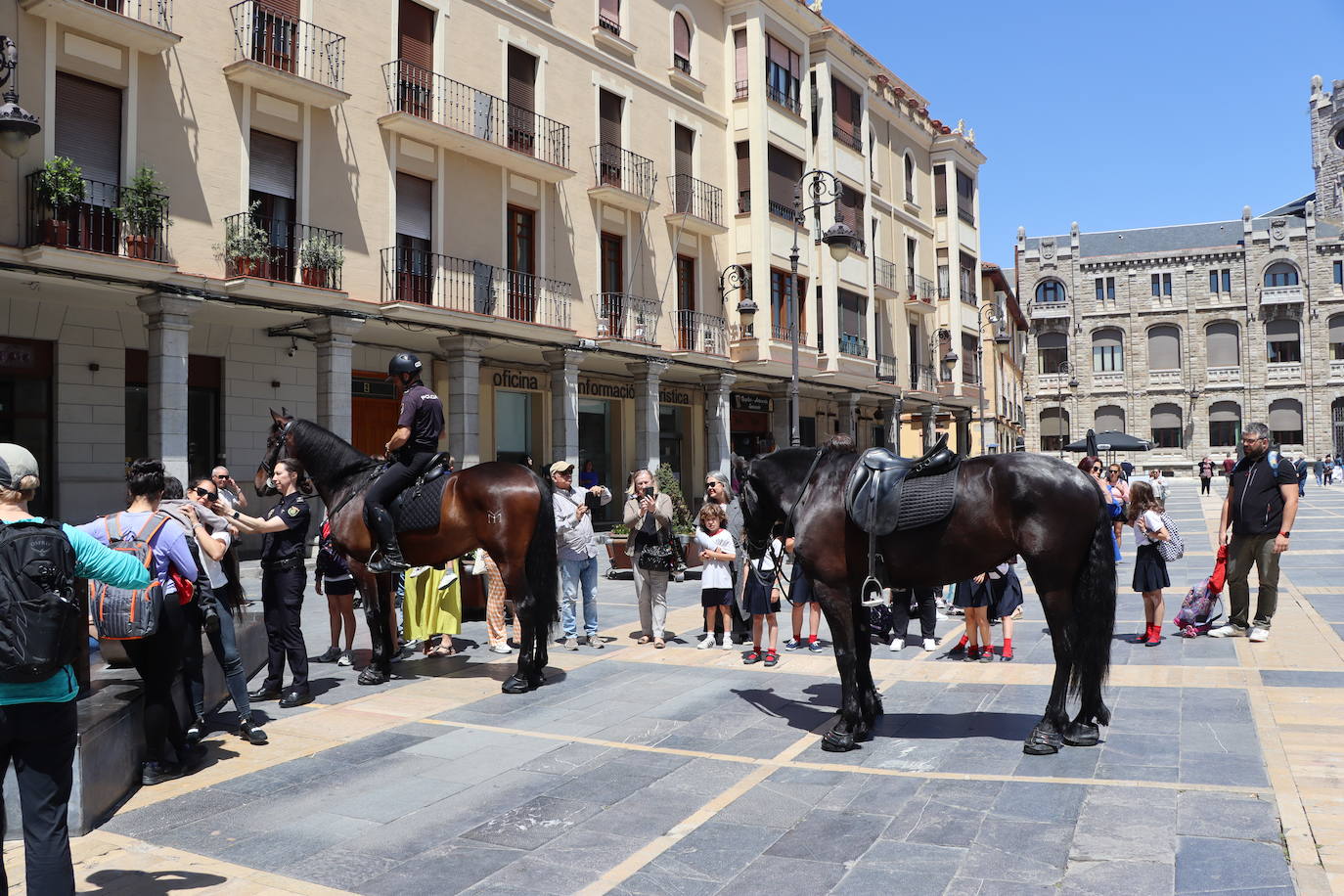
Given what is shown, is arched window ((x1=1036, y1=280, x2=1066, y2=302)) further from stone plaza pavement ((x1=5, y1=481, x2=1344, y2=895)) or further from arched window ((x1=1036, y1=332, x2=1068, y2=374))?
stone plaza pavement ((x1=5, y1=481, x2=1344, y2=895))

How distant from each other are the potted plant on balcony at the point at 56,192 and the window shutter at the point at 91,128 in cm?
69

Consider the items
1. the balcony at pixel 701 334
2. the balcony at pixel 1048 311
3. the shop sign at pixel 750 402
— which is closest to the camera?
the balcony at pixel 701 334

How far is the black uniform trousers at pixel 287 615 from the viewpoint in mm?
7410

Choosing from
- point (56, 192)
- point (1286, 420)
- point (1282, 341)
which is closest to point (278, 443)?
point (56, 192)

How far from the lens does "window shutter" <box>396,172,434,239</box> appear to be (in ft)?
64.0

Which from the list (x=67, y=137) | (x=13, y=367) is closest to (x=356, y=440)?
(x=13, y=367)

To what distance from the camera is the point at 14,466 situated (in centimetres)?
358

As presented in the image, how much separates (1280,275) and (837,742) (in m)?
76.2

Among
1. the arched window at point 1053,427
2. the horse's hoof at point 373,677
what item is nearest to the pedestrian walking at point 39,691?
the horse's hoof at point 373,677

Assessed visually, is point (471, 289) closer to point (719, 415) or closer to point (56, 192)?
point (56, 192)

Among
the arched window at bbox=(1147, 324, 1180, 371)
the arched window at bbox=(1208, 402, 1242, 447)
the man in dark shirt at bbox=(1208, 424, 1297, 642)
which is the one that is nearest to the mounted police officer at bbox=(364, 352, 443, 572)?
the man in dark shirt at bbox=(1208, 424, 1297, 642)

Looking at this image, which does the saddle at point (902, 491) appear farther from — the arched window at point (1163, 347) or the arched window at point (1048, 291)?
the arched window at point (1048, 291)

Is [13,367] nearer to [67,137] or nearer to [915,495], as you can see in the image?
[67,137]

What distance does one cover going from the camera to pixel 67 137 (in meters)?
14.6
